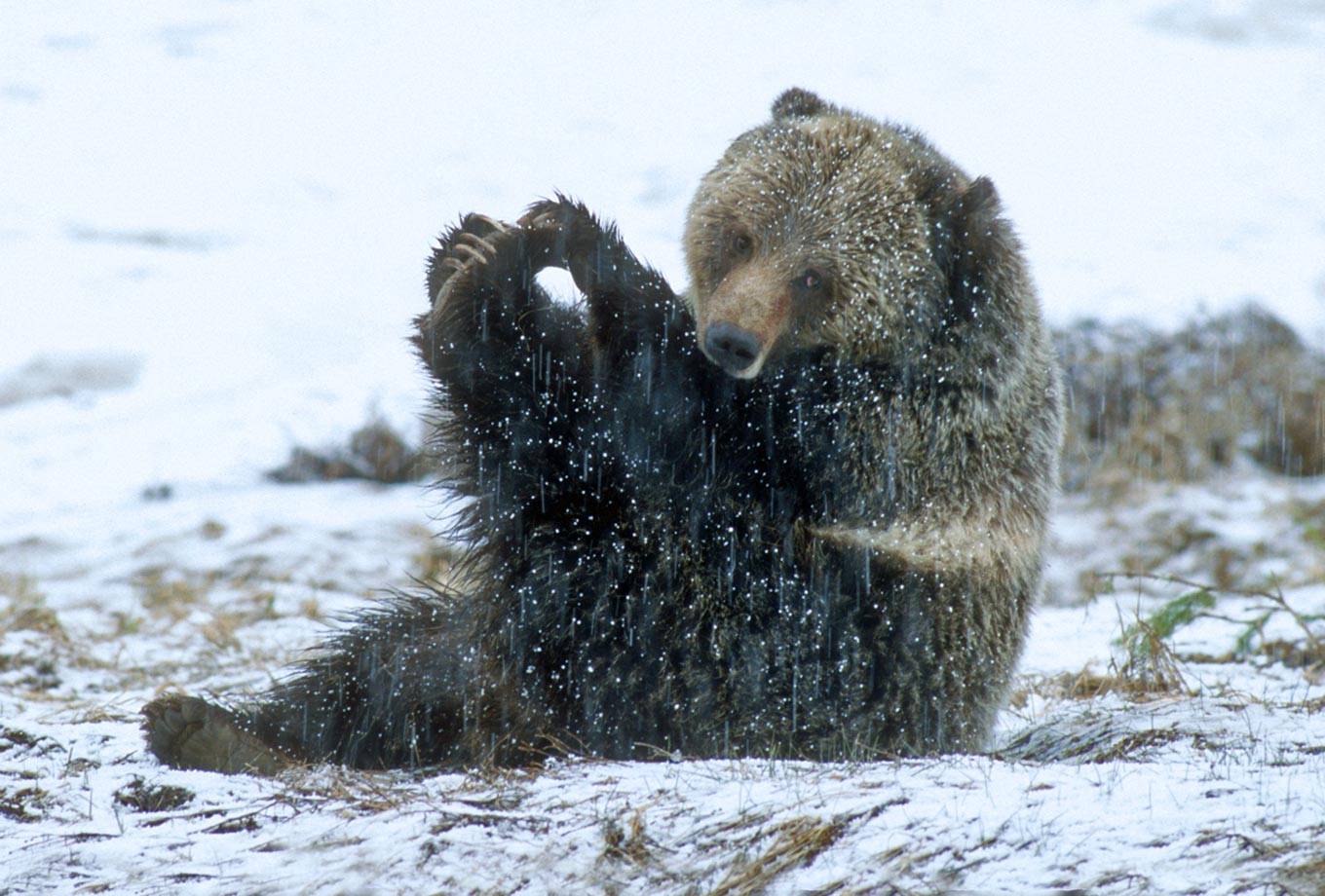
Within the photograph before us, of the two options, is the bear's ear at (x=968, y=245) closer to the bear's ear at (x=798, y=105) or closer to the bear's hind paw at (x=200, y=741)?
the bear's ear at (x=798, y=105)

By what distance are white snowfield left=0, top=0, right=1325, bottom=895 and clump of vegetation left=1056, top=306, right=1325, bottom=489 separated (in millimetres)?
292

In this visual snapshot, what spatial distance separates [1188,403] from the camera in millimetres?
8805

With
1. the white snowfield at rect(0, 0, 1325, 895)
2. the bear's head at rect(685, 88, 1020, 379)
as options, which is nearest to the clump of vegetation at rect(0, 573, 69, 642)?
the white snowfield at rect(0, 0, 1325, 895)

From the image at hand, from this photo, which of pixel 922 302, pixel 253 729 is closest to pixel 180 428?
pixel 253 729

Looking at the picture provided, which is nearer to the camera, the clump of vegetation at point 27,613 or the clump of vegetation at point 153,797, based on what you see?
the clump of vegetation at point 153,797

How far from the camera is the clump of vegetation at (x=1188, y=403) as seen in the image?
8539mm

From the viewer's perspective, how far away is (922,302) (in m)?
3.52

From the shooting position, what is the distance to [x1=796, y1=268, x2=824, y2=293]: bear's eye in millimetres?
3613

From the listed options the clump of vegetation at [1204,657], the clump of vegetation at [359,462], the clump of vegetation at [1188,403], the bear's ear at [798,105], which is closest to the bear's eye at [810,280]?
the bear's ear at [798,105]

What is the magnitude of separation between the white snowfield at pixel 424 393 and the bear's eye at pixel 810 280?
0.91 m

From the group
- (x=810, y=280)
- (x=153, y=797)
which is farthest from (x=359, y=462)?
(x=153, y=797)

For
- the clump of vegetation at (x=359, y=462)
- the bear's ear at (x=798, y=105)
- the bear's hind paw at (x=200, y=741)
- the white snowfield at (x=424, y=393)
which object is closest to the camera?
the white snowfield at (x=424, y=393)

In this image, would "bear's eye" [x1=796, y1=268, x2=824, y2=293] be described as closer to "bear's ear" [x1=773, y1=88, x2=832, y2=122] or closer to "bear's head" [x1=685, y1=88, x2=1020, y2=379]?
"bear's head" [x1=685, y1=88, x2=1020, y2=379]

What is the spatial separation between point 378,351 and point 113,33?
9.25m
